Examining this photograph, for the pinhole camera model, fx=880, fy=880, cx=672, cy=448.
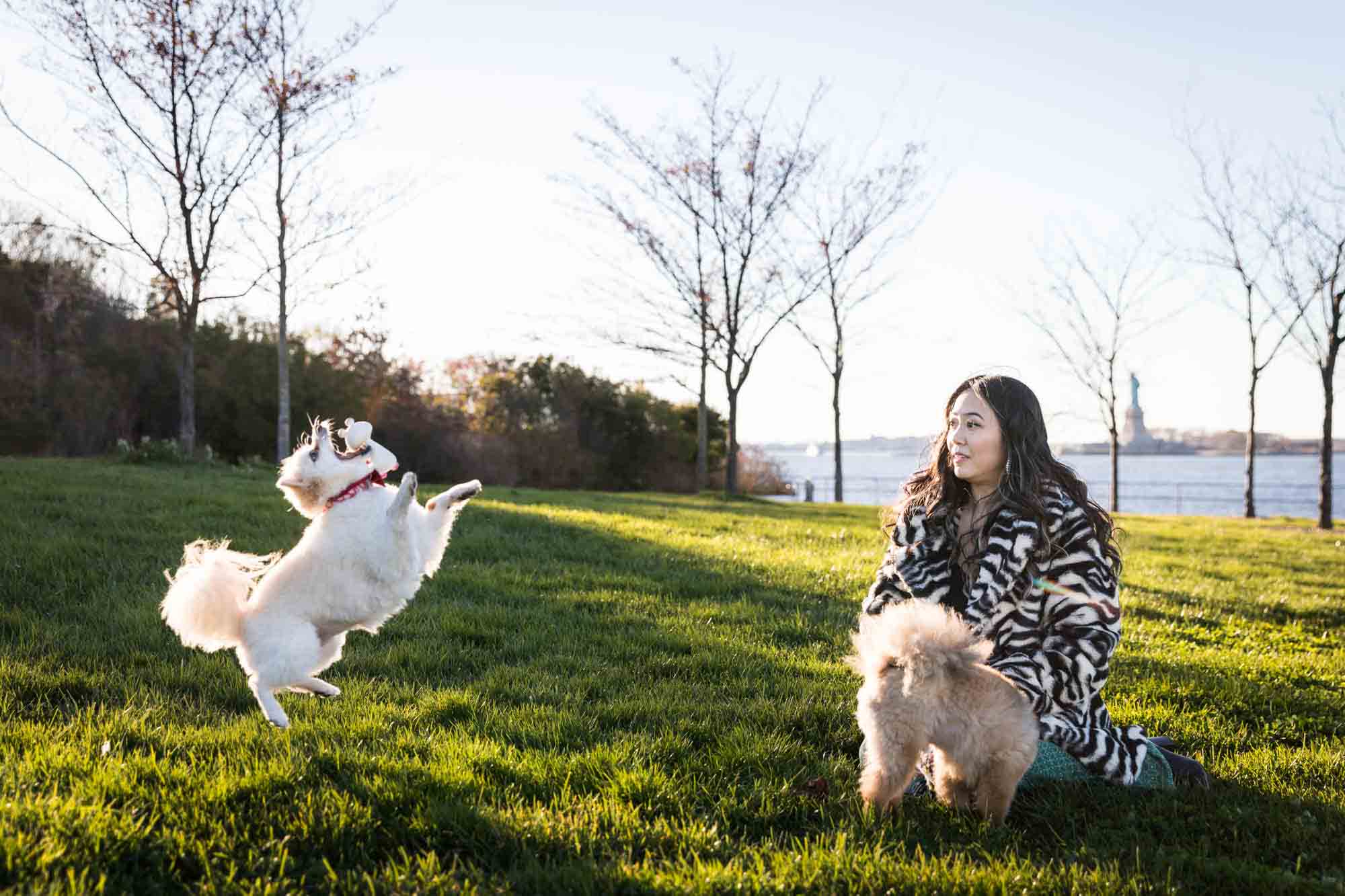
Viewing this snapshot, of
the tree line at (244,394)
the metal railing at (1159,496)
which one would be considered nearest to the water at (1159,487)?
the metal railing at (1159,496)

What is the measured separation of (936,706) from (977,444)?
1147 mm

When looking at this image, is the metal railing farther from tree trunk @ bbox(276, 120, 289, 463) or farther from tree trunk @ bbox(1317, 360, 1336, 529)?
tree trunk @ bbox(276, 120, 289, 463)

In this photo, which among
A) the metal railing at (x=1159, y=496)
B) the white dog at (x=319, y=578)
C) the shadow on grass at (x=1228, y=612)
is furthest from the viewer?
the metal railing at (x=1159, y=496)

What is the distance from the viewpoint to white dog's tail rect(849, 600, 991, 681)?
9.33ft

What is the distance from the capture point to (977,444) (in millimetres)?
3533

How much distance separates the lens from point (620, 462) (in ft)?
96.3

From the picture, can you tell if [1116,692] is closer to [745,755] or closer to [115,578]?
[745,755]

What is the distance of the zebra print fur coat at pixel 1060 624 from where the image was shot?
3309mm

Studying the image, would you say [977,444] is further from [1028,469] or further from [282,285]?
[282,285]

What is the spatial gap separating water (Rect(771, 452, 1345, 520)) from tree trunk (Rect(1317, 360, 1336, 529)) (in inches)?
161

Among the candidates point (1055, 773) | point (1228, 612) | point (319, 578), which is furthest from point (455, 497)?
point (1228, 612)

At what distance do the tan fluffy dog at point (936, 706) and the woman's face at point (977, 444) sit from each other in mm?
774

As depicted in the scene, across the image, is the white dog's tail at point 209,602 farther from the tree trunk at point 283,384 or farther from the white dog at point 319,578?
the tree trunk at point 283,384

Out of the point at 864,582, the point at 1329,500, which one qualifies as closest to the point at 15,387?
the point at 864,582
